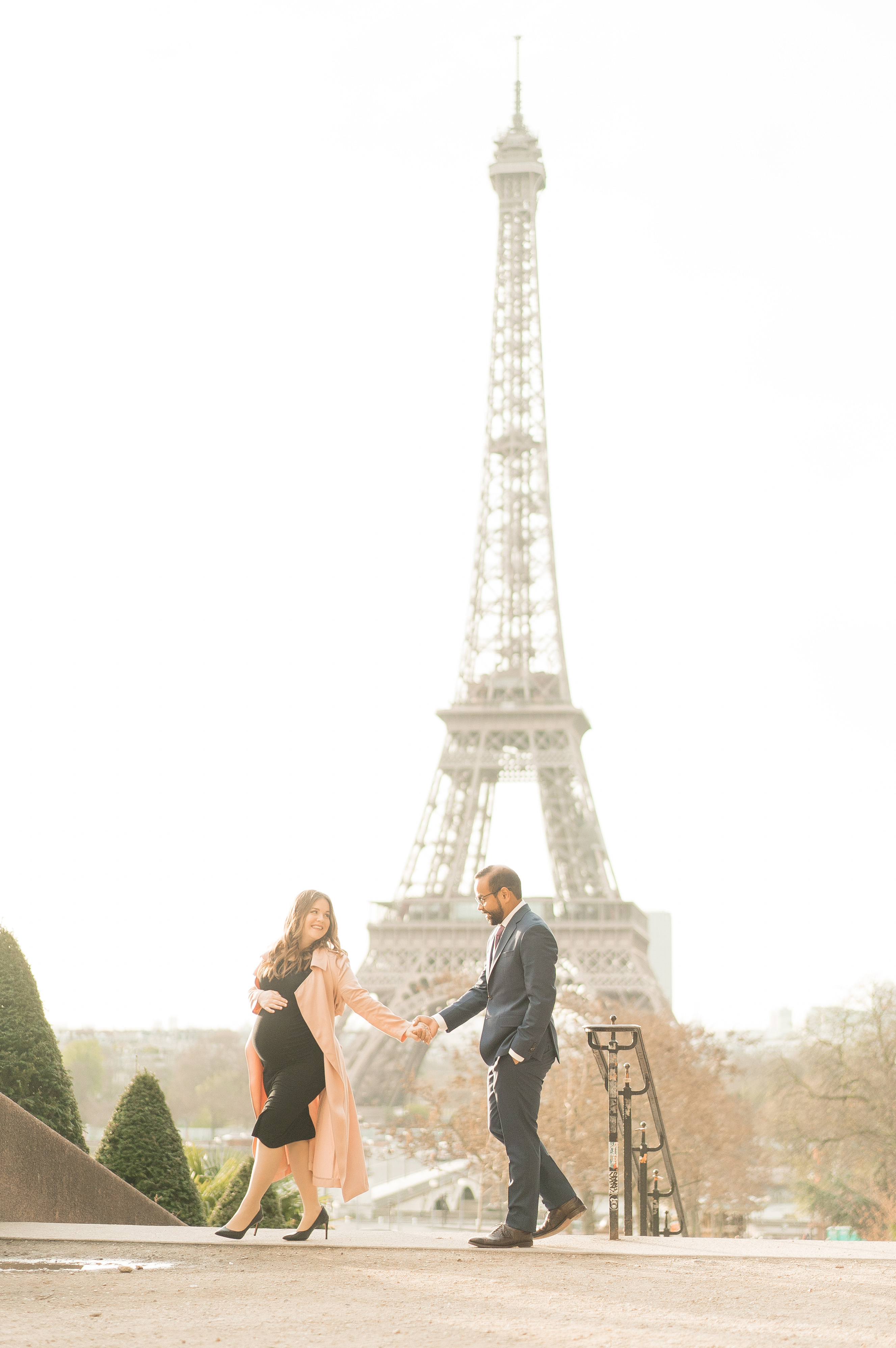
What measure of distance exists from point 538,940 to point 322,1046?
1179 millimetres

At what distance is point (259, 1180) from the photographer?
686cm

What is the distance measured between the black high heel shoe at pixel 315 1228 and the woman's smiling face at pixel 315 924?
4.44ft

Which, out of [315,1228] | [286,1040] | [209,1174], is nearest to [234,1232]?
[315,1228]

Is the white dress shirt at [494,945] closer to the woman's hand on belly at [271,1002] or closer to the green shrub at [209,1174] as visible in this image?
the woman's hand on belly at [271,1002]

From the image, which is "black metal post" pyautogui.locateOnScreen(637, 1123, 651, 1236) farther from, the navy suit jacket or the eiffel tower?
the eiffel tower

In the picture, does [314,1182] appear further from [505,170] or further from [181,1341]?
[505,170]

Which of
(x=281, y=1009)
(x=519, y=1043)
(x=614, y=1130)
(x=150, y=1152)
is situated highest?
(x=281, y=1009)

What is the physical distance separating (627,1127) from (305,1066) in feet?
8.38

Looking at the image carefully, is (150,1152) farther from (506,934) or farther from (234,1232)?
(506,934)

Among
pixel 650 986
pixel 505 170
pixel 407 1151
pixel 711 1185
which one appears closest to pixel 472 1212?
pixel 650 986

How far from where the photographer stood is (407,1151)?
3131 cm

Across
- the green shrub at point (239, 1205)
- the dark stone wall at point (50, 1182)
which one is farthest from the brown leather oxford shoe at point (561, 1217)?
the green shrub at point (239, 1205)

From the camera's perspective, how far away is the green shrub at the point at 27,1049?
32.1ft

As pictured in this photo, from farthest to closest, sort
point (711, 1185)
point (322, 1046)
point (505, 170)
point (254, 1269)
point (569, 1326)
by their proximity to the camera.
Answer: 1. point (505, 170)
2. point (711, 1185)
3. point (322, 1046)
4. point (254, 1269)
5. point (569, 1326)
